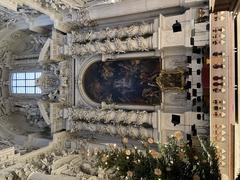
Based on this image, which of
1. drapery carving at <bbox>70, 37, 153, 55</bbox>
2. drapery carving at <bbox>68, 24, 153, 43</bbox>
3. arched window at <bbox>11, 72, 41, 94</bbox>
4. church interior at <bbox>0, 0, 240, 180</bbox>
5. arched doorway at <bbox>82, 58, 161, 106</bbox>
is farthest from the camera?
arched window at <bbox>11, 72, 41, 94</bbox>

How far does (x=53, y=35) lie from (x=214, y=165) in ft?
27.6

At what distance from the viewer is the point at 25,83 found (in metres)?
14.6

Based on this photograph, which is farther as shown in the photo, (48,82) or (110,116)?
(48,82)

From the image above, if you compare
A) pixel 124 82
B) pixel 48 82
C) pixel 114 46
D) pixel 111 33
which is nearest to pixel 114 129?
pixel 124 82

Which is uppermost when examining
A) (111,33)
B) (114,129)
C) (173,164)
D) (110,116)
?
(111,33)

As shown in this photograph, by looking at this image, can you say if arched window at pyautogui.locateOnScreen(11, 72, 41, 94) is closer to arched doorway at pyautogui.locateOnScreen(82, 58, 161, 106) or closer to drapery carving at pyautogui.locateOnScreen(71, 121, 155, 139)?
arched doorway at pyautogui.locateOnScreen(82, 58, 161, 106)

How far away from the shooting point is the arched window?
47.2 feet

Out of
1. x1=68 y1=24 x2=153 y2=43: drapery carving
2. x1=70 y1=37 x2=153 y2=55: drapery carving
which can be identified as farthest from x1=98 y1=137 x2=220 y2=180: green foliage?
x1=68 y1=24 x2=153 y2=43: drapery carving

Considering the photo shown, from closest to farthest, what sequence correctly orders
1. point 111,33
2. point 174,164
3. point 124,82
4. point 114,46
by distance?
point 174,164 < point 114,46 < point 111,33 < point 124,82

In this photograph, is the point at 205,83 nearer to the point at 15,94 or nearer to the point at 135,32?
the point at 135,32

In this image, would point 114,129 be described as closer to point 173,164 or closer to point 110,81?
point 110,81

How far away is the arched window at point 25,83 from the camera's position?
1438 centimetres

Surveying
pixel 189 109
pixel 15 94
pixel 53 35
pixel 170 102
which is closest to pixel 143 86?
pixel 170 102

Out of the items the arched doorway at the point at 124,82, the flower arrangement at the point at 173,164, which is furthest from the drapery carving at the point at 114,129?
the flower arrangement at the point at 173,164
